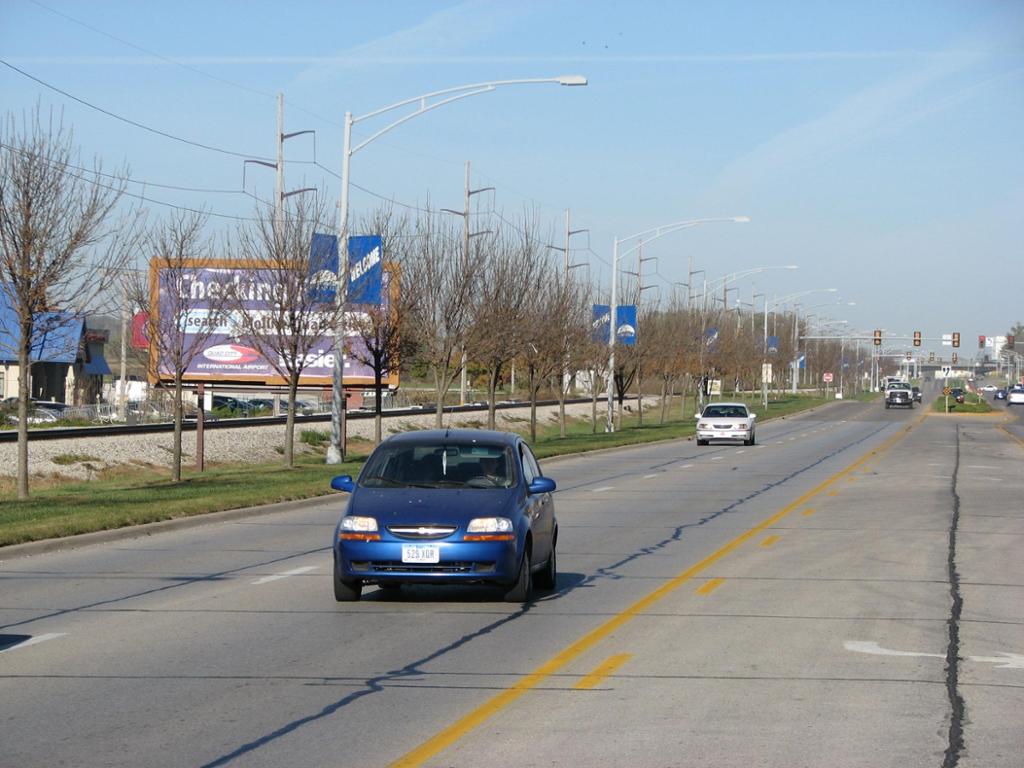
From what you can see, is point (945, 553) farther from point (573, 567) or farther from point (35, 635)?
point (35, 635)

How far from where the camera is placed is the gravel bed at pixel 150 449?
38.2 meters

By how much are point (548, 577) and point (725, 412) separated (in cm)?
4027

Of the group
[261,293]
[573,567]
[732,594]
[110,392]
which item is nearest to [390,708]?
[732,594]

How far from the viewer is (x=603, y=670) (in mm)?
9984

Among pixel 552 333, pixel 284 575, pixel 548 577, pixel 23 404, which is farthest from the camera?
pixel 552 333

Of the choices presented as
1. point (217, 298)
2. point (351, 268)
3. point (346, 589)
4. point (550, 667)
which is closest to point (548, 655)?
point (550, 667)

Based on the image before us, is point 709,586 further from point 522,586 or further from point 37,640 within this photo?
point 37,640

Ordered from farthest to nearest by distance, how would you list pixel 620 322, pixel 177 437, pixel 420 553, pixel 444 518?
pixel 620 322
pixel 177 437
pixel 444 518
pixel 420 553

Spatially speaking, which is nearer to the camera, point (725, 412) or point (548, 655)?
point (548, 655)

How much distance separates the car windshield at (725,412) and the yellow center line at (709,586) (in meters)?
38.5

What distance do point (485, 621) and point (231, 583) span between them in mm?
3656

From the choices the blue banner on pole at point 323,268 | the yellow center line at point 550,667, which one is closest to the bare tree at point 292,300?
the blue banner on pole at point 323,268

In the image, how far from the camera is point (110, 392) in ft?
291

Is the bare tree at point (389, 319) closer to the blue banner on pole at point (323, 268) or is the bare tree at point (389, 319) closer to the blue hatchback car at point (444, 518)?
the blue banner on pole at point (323, 268)
